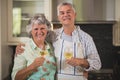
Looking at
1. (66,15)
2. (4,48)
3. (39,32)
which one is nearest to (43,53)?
(39,32)

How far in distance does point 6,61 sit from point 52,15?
2.34 feet

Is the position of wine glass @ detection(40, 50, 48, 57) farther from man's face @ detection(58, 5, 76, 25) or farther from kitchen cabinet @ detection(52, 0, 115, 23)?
kitchen cabinet @ detection(52, 0, 115, 23)

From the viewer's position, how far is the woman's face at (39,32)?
2355mm

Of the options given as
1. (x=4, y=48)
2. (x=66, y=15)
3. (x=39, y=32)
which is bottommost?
(x=4, y=48)

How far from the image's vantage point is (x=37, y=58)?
7.73 feet

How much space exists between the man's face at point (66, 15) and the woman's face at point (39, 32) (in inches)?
7.1

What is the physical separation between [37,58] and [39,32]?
24 cm

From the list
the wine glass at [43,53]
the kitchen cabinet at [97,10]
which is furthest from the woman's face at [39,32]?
the kitchen cabinet at [97,10]

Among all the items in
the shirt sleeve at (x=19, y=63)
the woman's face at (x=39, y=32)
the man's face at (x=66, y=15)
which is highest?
the man's face at (x=66, y=15)

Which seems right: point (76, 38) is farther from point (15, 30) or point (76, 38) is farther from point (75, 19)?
point (15, 30)

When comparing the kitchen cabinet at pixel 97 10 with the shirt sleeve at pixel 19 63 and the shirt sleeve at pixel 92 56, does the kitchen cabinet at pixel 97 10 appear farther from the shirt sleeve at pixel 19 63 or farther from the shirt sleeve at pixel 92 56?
the shirt sleeve at pixel 19 63

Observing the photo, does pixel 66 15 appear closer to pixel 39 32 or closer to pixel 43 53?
pixel 39 32

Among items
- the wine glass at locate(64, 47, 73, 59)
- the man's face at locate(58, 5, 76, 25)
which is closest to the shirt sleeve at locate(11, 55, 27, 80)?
the wine glass at locate(64, 47, 73, 59)

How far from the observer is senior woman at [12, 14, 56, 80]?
235 cm
